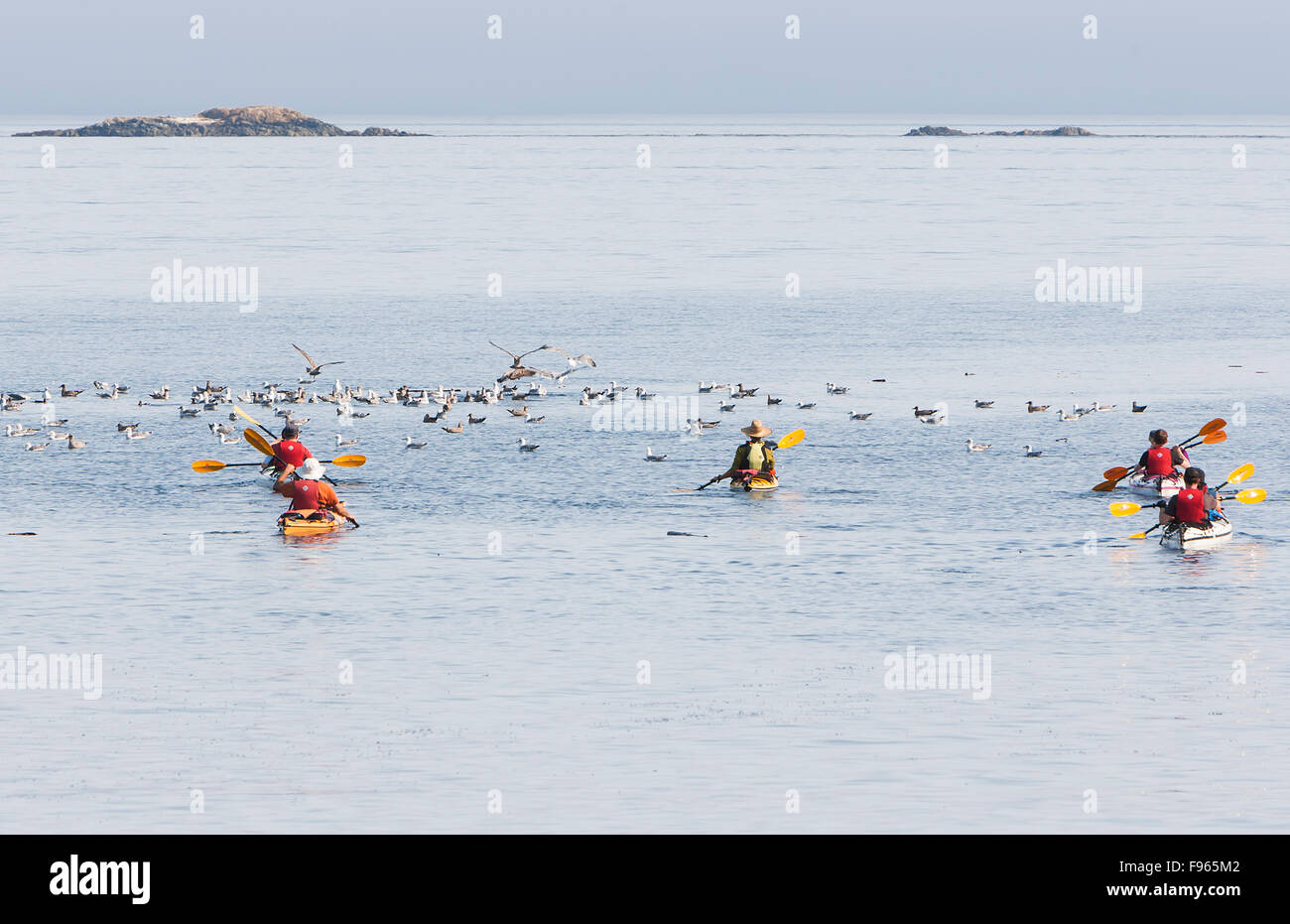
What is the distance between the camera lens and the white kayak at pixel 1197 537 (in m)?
34.6

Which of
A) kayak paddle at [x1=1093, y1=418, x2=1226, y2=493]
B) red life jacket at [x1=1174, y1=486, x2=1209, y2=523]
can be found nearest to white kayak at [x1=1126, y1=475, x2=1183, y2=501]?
kayak paddle at [x1=1093, y1=418, x2=1226, y2=493]

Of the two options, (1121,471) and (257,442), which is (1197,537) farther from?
(257,442)

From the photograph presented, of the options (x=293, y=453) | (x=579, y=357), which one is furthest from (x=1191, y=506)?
(x=579, y=357)

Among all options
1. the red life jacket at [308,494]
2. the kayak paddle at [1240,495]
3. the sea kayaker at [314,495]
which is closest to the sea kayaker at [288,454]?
the sea kayaker at [314,495]

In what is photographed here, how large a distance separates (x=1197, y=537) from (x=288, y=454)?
2056cm

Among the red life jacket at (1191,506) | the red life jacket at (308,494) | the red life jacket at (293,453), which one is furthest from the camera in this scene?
the red life jacket at (293,453)

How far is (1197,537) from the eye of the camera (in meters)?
34.6

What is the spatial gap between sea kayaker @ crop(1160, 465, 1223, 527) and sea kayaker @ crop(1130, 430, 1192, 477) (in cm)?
432

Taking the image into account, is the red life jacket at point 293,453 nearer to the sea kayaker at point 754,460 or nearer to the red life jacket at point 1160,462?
the sea kayaker at point 754,460

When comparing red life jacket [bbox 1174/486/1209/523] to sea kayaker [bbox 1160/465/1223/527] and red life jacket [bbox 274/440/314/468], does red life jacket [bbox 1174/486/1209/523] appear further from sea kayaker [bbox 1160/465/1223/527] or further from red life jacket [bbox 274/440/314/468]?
red life jacket [bbox 274/440/314/468]

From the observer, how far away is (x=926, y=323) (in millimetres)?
78250

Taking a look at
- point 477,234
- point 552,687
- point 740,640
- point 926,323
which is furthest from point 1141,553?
point 477,234
